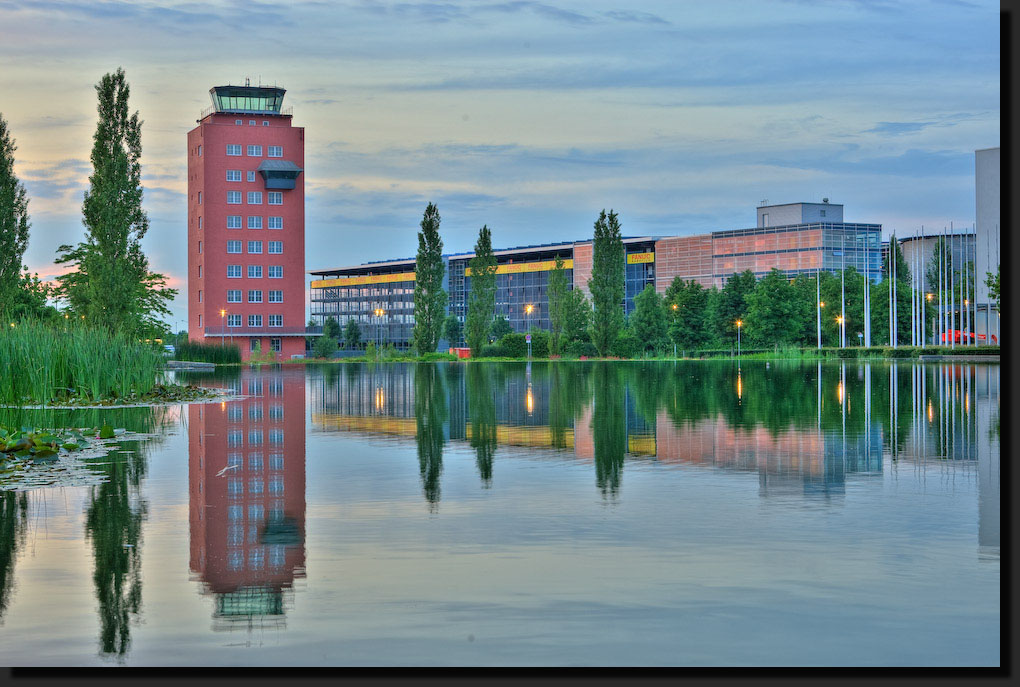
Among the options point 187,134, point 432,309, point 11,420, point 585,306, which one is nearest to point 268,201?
point 187,134

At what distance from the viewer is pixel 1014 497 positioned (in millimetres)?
7508

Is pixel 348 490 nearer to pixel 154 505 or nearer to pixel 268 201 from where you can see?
pixel 154 505

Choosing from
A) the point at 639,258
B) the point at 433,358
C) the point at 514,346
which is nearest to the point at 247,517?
the point at 433,358

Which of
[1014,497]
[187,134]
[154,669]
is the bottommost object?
[154,669]

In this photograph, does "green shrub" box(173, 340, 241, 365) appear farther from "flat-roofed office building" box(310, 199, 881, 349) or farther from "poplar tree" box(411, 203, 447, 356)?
"flat-roofed office building" box(310, 199, 881, 349)

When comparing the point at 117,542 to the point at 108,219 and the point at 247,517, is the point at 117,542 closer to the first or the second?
the point at 247,517

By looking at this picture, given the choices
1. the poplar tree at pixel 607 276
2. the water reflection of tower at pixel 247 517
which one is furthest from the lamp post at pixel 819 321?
the water reflection of tower at pixel 247 517

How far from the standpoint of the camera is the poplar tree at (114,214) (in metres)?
40.8

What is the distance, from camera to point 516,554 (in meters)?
9.17

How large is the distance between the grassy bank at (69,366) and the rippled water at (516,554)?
5.70m

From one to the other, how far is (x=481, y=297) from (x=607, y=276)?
44.3ft

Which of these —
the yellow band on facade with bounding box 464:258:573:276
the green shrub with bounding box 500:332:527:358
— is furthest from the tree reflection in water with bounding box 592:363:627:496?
the yellow band on facade with bounding box 464:258:573:276

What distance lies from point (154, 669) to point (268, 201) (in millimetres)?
117549

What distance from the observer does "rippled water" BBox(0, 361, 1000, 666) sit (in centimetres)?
→ 660
